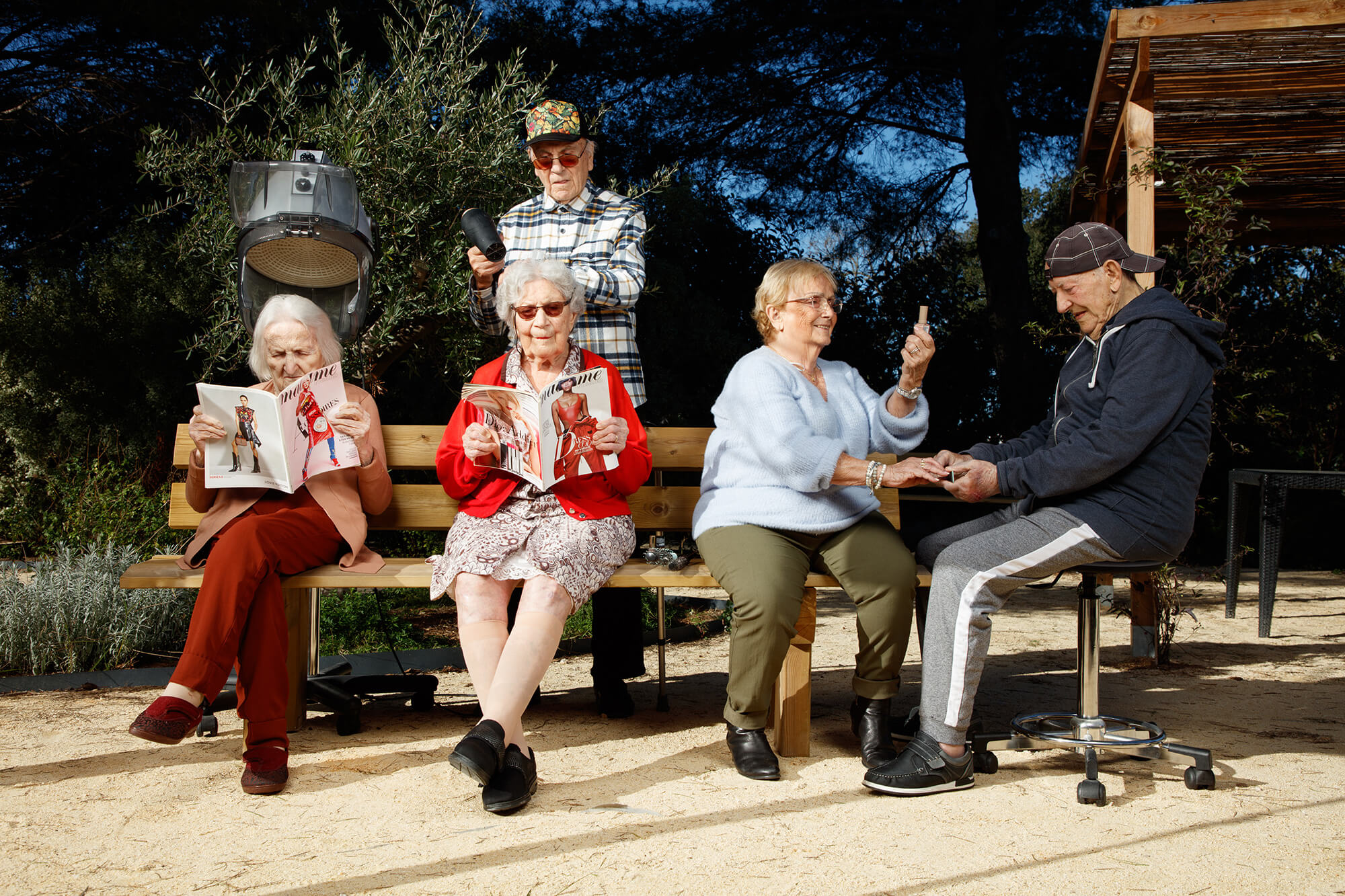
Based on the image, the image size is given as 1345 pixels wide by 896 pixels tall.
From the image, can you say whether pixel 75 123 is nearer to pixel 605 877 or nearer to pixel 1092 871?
pixel 605 877

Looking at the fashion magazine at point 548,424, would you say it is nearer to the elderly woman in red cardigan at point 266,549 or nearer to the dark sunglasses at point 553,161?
the elderly woman in red cardigan at point 266,549

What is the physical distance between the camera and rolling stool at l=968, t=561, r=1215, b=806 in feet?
9.46

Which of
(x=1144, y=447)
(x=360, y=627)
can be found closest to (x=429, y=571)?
(x=1144, y=447)

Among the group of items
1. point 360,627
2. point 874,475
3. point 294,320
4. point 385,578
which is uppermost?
point 294,320

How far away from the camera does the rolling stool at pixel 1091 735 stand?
9.46 ft

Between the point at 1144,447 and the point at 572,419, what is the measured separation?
159 centimetres

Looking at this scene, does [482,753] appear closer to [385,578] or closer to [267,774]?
[267,774]

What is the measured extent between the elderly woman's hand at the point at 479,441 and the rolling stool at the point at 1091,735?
1.66 metres

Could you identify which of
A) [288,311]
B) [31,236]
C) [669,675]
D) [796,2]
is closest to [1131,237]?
[669,675]

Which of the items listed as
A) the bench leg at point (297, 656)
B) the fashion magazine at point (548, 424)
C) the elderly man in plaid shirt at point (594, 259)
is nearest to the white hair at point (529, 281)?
the elderly man in plaid shirt at point (594, 259)

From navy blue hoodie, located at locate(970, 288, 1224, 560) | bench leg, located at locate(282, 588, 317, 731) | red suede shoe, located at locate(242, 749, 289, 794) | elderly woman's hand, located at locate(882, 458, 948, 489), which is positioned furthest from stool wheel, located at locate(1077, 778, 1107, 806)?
bench leg, located at locate(282, 588, 317, 731)

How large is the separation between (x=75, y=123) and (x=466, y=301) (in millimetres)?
4418

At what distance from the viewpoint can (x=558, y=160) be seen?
12.1 feet

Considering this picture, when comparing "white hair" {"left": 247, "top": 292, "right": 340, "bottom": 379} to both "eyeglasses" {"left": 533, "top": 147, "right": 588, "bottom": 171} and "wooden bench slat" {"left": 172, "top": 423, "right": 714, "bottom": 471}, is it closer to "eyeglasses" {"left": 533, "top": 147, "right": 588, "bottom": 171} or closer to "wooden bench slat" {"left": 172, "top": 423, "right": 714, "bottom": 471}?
"wooden bench slat" {"left": 172, "top": 423, "right": 714, "bottom": 471}
